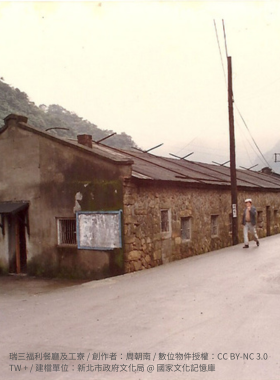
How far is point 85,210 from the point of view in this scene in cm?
1252

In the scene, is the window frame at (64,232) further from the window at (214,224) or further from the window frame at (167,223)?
the window at (214,224)

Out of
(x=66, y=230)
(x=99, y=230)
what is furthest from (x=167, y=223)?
(x=66, y=230)

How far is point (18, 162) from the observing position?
46.9 ft

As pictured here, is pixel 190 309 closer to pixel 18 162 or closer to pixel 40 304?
pixel 40 304

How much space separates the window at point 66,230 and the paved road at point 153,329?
10.5 feet

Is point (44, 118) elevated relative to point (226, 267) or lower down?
elevated

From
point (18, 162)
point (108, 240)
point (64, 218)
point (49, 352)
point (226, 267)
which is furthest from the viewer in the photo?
point (18, 162)

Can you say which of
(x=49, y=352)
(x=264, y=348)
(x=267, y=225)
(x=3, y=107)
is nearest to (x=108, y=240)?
(x=49, y=352)

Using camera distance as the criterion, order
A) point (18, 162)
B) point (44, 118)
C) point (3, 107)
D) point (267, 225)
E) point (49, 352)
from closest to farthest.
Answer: point (49, 352) < point (18, 162) < point (267, 225) < point (3, 107) < point (44, 118)

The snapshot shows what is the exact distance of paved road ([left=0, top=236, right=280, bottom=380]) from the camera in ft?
14.7

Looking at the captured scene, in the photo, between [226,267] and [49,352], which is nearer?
[49,352]

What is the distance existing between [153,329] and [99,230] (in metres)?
6.57

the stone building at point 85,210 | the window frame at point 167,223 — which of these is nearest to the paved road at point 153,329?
the stone building at point 85,210

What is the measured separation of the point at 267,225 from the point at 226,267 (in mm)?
13964
